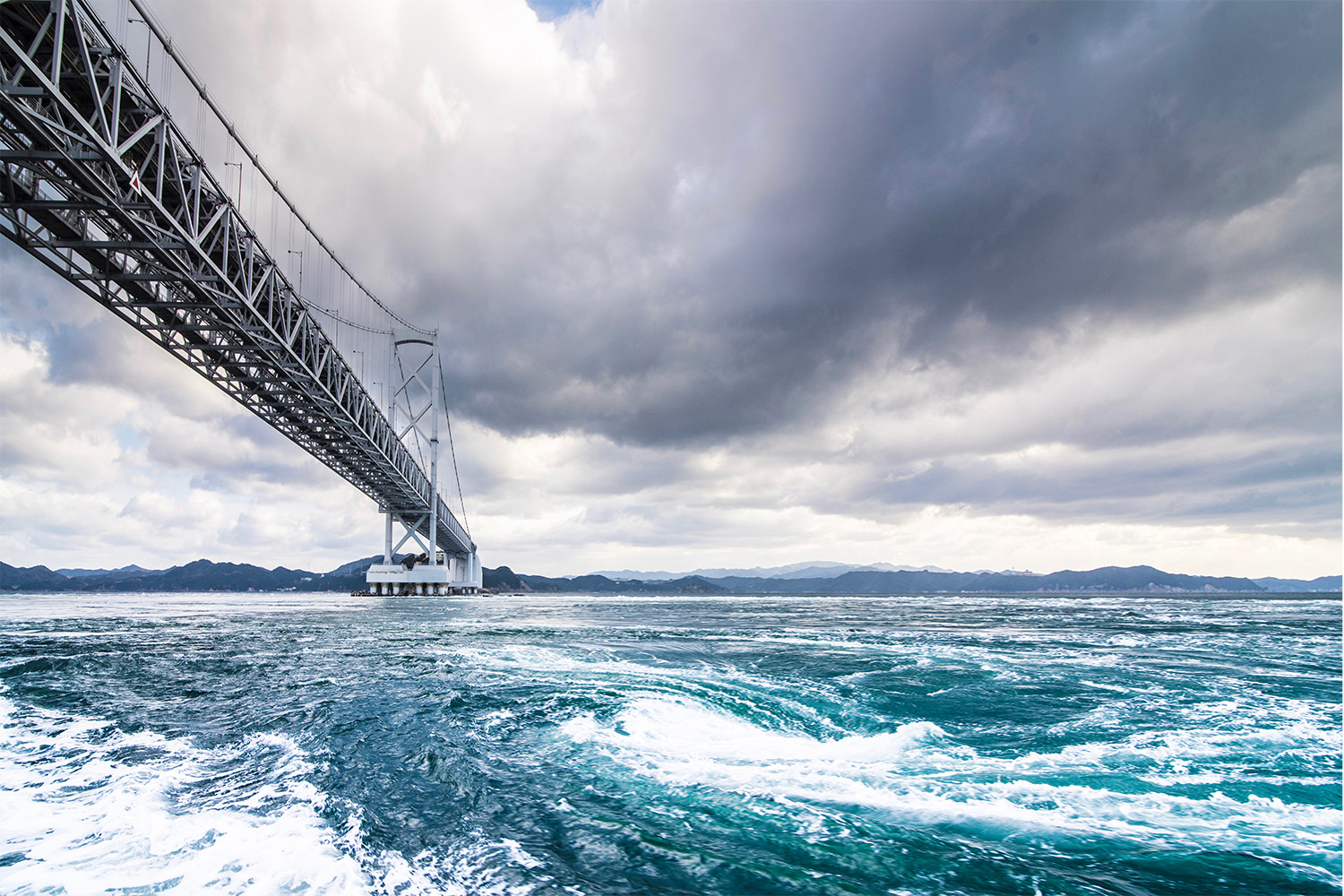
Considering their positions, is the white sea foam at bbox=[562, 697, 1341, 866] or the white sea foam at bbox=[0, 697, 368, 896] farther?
the white sea foam at bbox=[562, 697, 1341, 866]

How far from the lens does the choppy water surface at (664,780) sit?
339 centimetres

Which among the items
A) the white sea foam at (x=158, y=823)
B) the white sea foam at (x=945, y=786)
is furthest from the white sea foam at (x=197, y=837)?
the white sea foam at (x=945, y=786)

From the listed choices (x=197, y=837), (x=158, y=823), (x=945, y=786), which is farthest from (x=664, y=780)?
(x=158, y=823)

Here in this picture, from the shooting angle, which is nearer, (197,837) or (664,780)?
(197,837)

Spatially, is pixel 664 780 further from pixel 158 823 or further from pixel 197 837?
pixel 158 823

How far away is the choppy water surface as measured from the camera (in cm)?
339

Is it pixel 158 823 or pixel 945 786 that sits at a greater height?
pixel 158 823

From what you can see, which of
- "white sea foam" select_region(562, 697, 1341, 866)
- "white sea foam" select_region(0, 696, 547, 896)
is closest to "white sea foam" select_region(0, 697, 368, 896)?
"white sea foam" select_region(0, 696, 547, 896)

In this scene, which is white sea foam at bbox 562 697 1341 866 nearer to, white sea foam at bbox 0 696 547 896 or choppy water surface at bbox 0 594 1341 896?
choppy water surface at bbox 0 594 1341 896

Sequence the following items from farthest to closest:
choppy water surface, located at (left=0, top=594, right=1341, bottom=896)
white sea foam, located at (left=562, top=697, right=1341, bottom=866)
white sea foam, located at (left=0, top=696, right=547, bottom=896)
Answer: white sea foam, located at (left=562, top=697, right=1341, bottom=866), choppy water surface, located at (left=0, top=594, right=1341, bottom=896), white sea foam, located at (left=0, top=696, right=547, bottom=896)

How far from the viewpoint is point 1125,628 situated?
2234cm

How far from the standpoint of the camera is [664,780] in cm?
496

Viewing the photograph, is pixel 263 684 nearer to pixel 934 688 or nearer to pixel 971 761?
pixel 971 761

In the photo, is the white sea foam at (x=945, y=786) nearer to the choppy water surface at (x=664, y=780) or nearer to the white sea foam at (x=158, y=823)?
the choppy water surface at (x=664, y=780)
